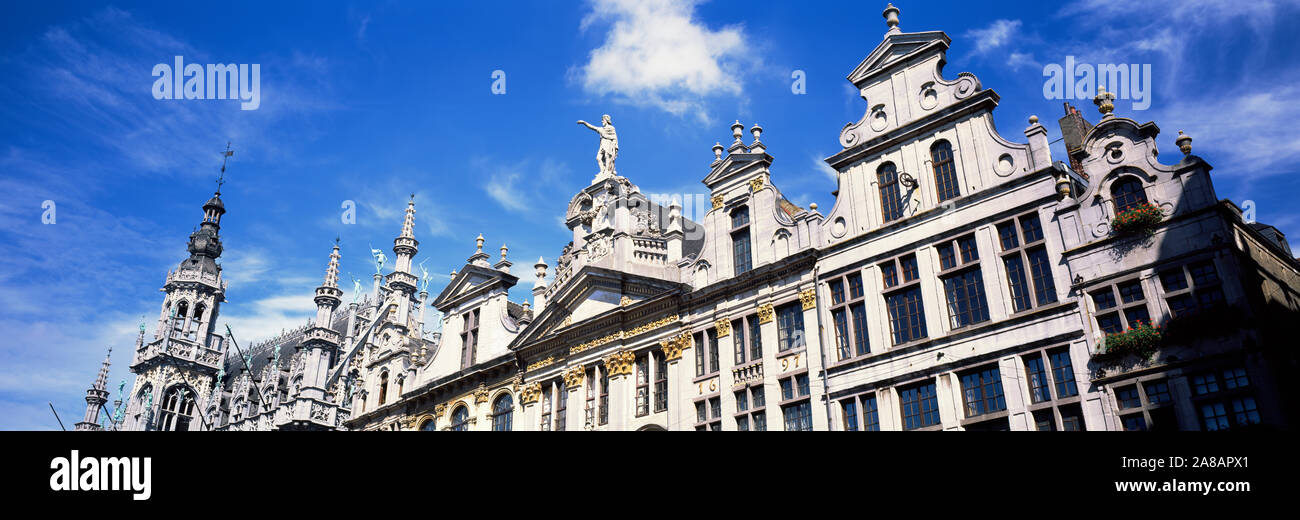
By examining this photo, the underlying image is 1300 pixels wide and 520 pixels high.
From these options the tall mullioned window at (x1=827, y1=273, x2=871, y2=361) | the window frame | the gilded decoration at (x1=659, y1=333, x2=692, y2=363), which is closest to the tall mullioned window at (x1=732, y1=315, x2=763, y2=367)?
the gilded decoration at (x1=659, y1=333, x2=692, y2=363)

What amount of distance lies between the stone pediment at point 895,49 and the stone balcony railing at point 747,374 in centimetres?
1010

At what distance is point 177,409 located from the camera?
8381 centimetres

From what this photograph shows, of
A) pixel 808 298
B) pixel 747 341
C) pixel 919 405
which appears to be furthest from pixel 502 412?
pixel 919 405

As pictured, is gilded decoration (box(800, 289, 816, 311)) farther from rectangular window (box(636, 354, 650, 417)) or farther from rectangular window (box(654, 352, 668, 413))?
rectangular window (box(636, 354, 650, 417))

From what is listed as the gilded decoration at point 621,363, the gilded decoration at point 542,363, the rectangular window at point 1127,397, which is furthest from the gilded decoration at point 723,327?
the rectangular window at point 1127,397

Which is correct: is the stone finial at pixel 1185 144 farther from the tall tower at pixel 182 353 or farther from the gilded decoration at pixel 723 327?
the tall tower at pixel 182 353

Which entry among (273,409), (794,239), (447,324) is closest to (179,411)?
(273,409)

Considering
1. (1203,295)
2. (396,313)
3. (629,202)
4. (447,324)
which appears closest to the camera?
(1203,295)

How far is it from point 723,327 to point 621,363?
499 centimetres

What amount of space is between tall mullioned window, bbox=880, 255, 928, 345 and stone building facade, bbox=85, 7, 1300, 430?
79 mm

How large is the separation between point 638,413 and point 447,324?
1465 cm

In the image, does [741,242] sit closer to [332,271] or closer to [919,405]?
[919,405]
